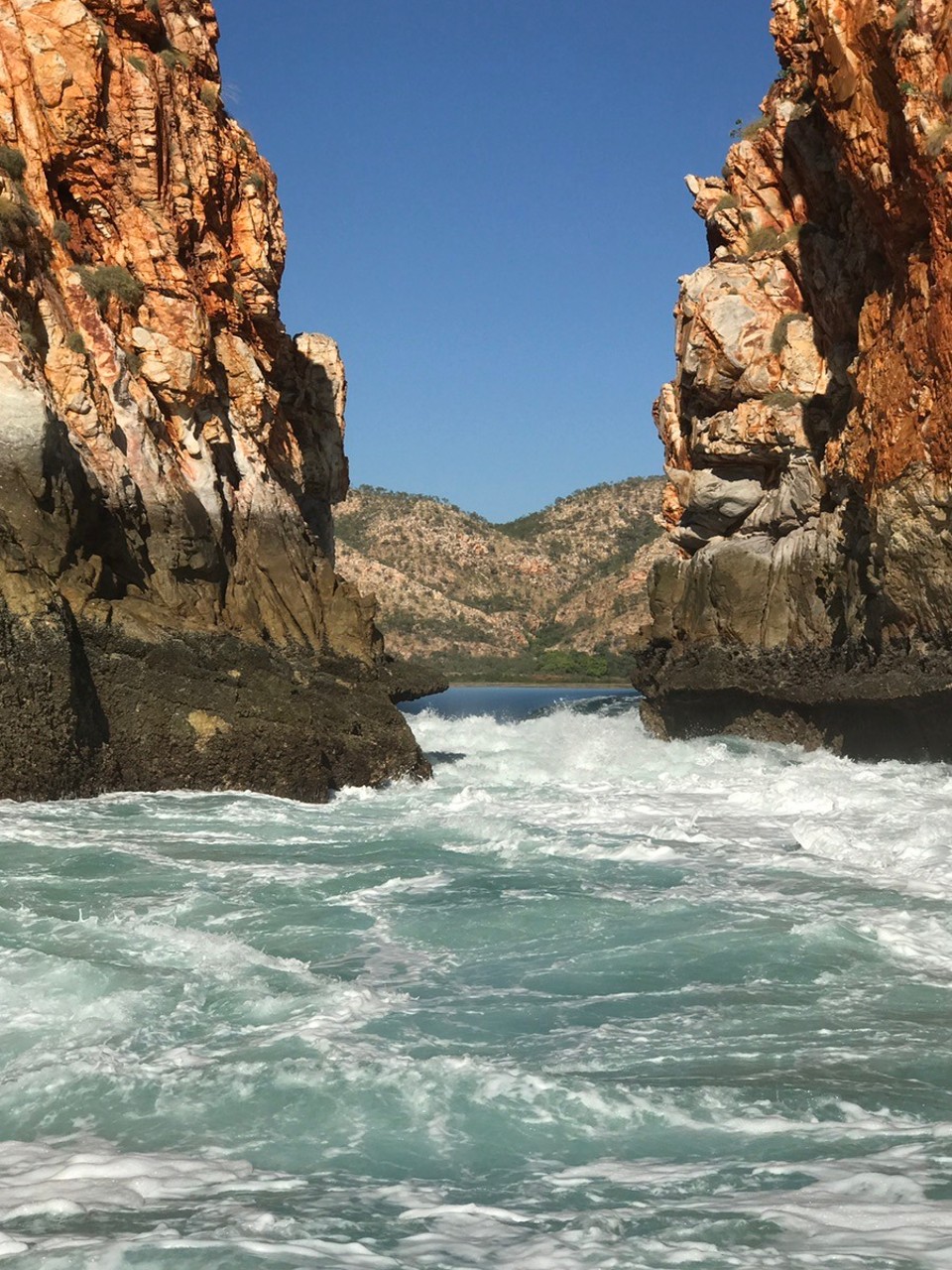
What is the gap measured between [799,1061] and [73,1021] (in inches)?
153

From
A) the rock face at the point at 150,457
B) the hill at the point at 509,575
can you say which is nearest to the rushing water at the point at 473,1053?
the rock face at the point at 150,457

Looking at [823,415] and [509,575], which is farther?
[509,575]

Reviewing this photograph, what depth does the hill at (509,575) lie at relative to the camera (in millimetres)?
115500

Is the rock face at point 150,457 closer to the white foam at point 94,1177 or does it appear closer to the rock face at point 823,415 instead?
the rock face at point 823,415

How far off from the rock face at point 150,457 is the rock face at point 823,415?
30.5 ft

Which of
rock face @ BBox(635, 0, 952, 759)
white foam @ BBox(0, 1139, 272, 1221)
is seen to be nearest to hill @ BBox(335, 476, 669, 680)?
rock face @ BBox(635, 0, 952, 759)

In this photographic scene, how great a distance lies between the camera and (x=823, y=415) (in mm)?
28859

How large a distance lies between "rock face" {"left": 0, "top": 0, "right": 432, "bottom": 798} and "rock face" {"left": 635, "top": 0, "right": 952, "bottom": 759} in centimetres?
931

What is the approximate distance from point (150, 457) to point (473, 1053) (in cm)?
1479

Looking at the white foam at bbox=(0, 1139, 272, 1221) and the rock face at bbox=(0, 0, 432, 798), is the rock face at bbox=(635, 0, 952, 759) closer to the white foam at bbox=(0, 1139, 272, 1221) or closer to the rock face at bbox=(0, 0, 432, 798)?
the rock face at bbox=(0, 0, 432, 798)

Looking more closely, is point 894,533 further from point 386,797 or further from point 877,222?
point 386,797

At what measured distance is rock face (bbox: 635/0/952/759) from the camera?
2073 centimetres

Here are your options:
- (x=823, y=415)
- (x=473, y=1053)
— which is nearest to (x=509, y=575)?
(x=823, y=415)

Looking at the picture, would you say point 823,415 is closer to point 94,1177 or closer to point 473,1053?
point 473,1053
